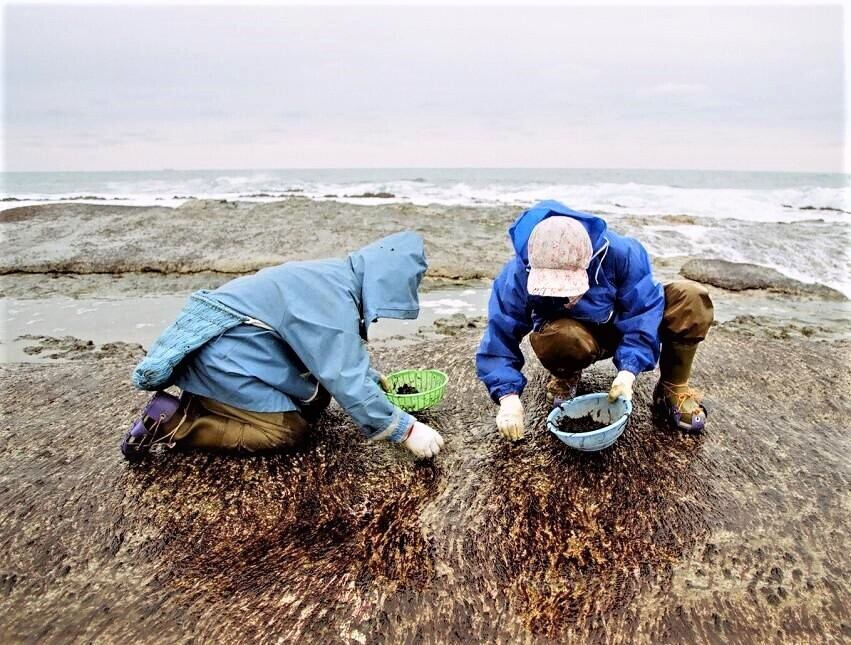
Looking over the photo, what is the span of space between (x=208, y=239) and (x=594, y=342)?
731 centimetres

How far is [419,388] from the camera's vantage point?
11.0ft

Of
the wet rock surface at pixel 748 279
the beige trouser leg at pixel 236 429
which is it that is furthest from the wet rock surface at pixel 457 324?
the wet rock surface at pixel 748 279

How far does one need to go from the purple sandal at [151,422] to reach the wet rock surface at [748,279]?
6443 millimetres

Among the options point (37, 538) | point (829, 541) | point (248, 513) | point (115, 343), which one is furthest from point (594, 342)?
point (115, 343)

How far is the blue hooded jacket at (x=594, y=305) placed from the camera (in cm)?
266

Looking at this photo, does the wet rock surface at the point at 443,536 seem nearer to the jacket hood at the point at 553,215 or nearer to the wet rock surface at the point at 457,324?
the jacket hood at the point at 553,215

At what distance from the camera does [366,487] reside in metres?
2.48

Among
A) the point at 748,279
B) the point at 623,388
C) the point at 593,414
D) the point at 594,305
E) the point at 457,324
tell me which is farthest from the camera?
the point at 748,279

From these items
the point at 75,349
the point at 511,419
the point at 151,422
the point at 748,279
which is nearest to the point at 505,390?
the point at 511,419

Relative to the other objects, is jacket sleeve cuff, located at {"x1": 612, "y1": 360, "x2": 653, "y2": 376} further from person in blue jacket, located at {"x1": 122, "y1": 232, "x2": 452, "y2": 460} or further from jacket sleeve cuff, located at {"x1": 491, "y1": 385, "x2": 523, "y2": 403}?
person in blue jacket, located at {"x1": 122, "y1": 232, "x2": 452, "y2": 460}

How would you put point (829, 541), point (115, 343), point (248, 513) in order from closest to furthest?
1. point (829, 541)
2. point (248, 513)
3. point (115, 343)

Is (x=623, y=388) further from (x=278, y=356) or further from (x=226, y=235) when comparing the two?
(x=226, y=235)

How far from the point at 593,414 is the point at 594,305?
516 millimetres

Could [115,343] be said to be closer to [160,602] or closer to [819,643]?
[160,602]
